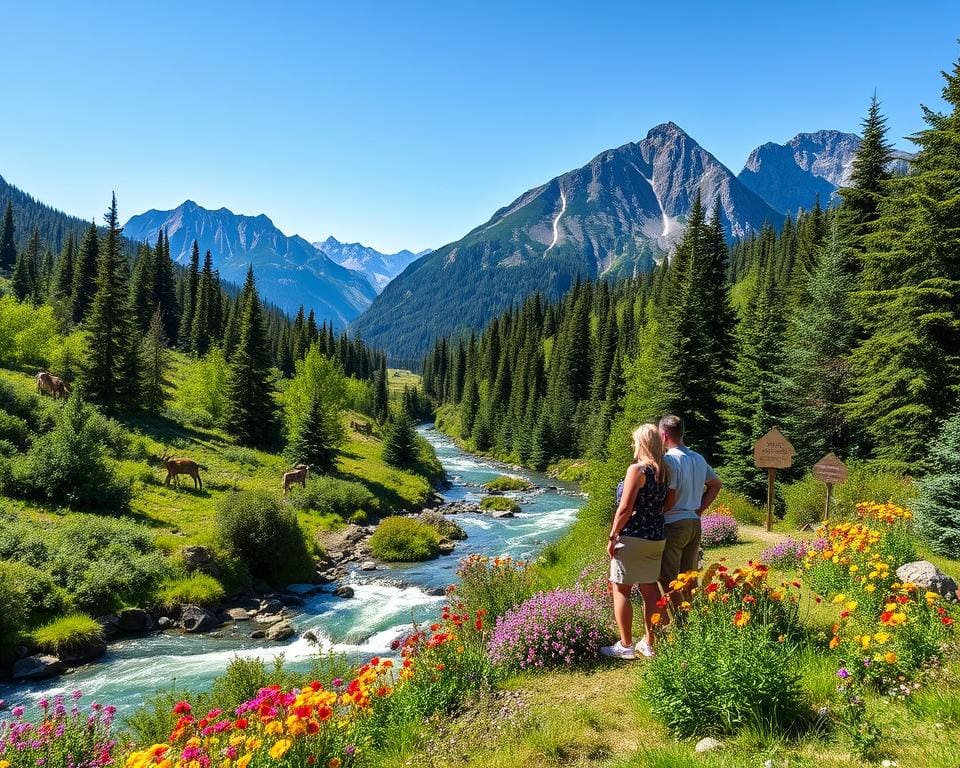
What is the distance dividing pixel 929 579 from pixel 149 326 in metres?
74.6

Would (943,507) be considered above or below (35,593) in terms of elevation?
above

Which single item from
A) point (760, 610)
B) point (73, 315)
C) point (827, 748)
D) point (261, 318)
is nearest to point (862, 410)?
point (760, 610)

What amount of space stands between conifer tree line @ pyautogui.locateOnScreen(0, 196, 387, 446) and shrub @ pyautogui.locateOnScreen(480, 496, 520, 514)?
691 inches

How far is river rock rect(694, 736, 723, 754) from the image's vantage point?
4.28 meters

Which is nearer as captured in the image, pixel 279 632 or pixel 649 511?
pixel 649 511

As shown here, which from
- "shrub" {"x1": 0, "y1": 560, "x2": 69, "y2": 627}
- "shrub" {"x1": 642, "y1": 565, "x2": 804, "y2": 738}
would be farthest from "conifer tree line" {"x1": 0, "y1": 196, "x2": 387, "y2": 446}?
"shrub" {"x1": 642, "y1": 565, "x2": 804, "y2": 738}

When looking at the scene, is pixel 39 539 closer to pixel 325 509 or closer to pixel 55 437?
pixel 55 437

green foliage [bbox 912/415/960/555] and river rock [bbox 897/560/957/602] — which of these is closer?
river rock [bbox 897/560/957/602]

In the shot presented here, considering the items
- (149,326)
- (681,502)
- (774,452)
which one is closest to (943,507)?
(774,452)

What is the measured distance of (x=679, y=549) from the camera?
6844 millimetres

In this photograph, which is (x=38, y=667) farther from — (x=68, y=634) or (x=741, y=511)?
(x=741, y=511)

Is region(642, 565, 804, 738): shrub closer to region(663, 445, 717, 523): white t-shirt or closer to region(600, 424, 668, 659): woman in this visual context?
region(600, 424, 668, 659): woman

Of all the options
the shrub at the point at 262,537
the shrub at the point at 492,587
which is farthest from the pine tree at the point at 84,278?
the shrub at the point at 492,587

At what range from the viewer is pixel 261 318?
144 ft
